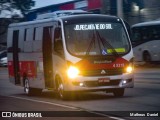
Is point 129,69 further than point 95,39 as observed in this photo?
Yes

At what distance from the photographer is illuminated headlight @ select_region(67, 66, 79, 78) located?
16.8 metres

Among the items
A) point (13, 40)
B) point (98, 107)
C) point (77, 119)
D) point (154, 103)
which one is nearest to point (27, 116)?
point (77, 119)

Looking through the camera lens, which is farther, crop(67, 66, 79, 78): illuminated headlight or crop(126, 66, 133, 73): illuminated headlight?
crop(126, 66, 133, 73): illuminated headlight

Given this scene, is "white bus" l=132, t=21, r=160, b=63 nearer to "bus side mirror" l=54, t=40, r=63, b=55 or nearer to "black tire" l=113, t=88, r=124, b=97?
"black tire" l=113, t=88, r=124, b=97

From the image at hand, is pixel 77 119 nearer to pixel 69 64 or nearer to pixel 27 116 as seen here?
pixel 27 116

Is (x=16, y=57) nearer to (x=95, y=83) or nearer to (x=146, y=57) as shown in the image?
(x=95, y=83)

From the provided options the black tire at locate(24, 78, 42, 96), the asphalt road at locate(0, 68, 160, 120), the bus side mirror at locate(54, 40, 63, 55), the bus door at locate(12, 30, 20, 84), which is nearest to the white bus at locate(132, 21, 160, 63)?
the bus door at locate(12, 30, 20, 84)

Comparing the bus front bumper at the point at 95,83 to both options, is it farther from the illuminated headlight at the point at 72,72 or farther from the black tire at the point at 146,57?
the black tire at the point at 146,57

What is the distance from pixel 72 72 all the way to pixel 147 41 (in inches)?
959

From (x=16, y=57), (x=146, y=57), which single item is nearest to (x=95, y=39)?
(x=16, y=57)

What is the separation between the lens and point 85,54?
1692 cm

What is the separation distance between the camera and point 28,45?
797 inches

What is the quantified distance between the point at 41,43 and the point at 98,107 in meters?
4.92

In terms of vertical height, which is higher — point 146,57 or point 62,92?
point 62,92
